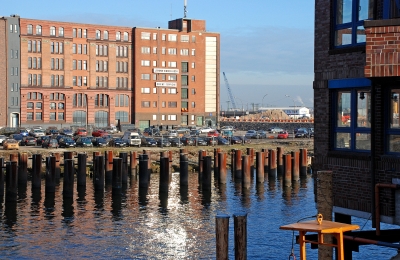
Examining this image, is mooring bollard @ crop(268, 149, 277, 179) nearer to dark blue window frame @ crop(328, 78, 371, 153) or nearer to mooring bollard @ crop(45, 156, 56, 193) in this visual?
mooring bollard @ crop(45, 156, 56, 193)

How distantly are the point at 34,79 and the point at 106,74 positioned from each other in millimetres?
15496

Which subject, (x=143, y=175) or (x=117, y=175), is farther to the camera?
(x=143, y=175)

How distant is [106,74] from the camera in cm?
14050

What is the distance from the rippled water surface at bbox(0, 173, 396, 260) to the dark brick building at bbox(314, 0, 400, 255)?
38.6ft

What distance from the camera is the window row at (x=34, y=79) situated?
433 feet

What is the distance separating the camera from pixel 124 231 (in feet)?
118

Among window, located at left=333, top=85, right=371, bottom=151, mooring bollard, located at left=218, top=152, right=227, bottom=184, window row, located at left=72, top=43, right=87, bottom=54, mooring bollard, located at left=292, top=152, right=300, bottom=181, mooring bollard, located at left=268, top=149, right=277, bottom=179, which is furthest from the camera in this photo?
window row, located at left=72, top=43, right=87, bottom=54

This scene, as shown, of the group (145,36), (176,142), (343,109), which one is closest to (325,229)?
(343,109)

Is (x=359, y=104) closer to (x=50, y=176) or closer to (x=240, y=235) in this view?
(x=240, y=235)

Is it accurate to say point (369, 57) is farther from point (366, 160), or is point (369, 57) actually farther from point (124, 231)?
point (124, 231)

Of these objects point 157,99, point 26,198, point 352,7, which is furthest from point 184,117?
point 352,7

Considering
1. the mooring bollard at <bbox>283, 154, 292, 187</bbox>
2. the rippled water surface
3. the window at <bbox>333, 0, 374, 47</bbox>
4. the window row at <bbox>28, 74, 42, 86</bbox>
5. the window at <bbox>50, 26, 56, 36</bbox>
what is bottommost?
the rippled water surface

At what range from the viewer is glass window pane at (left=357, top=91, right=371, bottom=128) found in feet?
58.0

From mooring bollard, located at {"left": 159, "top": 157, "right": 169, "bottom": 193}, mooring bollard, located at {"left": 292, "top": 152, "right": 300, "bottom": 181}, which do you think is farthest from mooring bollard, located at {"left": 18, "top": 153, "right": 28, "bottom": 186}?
mooring bollard, located at {"left": 292, "top": 152, "right": 300, "bottom": 181}
